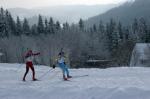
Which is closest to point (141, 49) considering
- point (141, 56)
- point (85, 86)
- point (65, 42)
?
point (141, 56)

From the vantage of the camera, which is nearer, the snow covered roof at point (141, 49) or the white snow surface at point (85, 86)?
the white snow surface at point (85, 86)

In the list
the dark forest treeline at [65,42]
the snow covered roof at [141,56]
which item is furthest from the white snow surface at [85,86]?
the dark forest treeline at [65,42]

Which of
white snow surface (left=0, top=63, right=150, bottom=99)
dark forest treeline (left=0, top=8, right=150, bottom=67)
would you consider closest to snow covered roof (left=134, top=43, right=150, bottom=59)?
dark forest treeline (left=0, top=8, right=150, bottom=67)

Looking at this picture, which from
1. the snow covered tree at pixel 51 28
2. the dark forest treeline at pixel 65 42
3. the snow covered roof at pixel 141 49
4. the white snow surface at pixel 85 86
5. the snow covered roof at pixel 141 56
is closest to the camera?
the white snow surface at pixel 85 86

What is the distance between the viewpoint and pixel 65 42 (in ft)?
280

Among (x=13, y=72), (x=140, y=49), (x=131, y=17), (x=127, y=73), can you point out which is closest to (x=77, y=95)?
(x=127, y=73)

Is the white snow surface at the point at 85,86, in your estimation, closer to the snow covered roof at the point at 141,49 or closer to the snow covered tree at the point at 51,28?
the snow covered roof at the point at 141,49

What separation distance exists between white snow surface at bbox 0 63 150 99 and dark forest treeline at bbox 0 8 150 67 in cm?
4486

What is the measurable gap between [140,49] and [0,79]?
48952 mm

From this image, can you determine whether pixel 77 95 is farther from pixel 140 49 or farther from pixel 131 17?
pixel 131 17

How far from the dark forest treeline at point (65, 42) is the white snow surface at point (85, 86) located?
4486 cm

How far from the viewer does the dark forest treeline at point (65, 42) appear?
74.2m

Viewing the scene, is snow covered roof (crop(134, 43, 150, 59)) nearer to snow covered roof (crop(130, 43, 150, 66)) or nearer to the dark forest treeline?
snow covered roof (crop(130, 43, 150, 66))

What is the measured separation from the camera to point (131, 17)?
199 m
